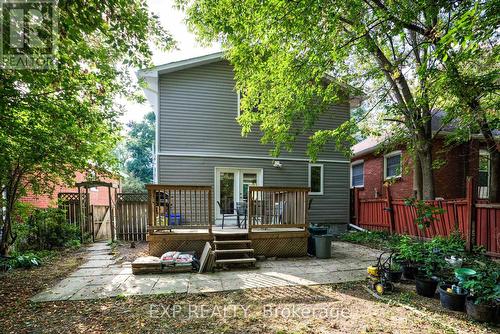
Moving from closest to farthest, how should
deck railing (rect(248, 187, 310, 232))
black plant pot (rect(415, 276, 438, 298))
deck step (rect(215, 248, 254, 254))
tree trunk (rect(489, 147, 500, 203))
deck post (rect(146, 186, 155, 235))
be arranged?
black plant pot (rect(415, 276, 438, 298))
deck step (rect(215, 248, 254, 254))
deck post (rect(146, 186, 155, 235))
deck railing (rect(248, 187, 310, 232))
tree trunk (rect(489, 147, 500, 203))

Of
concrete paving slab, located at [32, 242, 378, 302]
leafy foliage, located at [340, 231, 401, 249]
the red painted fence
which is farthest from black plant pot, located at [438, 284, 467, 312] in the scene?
leafy foliage, located at [340, 231, 401, 249]

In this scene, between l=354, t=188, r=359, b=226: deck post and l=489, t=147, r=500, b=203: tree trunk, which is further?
l=354, t=188, r=359, b=226: deck post

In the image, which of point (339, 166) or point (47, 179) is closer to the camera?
point (47, 179)

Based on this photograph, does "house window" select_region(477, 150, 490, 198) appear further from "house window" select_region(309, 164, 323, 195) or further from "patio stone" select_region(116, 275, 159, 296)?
"patio stone" select_region(116, 275, 159, 296)

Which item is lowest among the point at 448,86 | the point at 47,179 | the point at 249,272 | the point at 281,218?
the point at 249,272

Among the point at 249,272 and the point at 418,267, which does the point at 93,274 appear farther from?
the point at 418,267

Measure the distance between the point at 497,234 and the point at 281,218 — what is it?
4.75m

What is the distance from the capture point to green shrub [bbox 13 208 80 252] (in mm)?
6234

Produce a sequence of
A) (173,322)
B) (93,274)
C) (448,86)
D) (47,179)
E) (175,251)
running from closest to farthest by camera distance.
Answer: (173,322) → (93,274) → (448,86) → (175,251) → (47,179)

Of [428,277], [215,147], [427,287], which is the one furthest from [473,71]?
[215,147]

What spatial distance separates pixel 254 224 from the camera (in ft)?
19.3

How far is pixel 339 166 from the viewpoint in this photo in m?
10.2

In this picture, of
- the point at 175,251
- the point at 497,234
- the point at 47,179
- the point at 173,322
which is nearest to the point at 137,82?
the point at 47,179

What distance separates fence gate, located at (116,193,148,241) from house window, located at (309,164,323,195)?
20.7 ft
